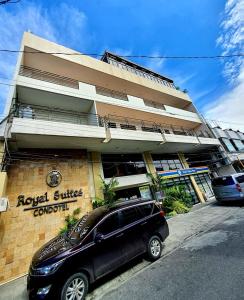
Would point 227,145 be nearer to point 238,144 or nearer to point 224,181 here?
point 238,144

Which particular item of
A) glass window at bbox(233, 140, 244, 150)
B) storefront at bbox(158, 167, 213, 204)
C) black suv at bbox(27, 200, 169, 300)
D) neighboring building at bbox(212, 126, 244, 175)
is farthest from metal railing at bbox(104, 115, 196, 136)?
glass window at bbox(233, 140, 244, 150)

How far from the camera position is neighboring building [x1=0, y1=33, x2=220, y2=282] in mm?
6938

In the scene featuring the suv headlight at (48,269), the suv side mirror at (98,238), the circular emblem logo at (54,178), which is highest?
the circular emblem logo at (54,178)

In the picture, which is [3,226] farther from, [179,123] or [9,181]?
[179,123]

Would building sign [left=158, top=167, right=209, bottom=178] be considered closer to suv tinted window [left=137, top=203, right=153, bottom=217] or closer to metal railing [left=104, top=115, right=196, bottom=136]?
metal railing [left=104, top=115, right=196, bottom=136]

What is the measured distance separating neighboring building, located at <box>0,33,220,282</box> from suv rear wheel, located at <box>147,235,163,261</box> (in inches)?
187

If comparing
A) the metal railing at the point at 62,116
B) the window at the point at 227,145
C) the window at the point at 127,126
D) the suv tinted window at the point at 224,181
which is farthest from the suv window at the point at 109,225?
the window at the point at 227,145

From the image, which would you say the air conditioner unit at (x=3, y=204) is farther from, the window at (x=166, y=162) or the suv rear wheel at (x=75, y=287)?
the window at (x=166, y=162)

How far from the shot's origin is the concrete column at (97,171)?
942cm

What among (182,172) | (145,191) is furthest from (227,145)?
(145,191)

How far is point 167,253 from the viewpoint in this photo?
5105 mm

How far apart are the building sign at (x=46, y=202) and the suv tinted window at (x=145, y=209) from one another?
15.2 feet

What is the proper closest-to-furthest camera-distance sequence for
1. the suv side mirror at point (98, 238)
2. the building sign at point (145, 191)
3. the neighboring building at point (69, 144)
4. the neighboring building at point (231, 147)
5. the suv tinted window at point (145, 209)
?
the suv side mirror at point (98, 238)
the suv tinted window at point (145, 209)
the neighboring building at point (69, 144)
the building sign at point (145, 191)
the neighboring building at point (231, 147)

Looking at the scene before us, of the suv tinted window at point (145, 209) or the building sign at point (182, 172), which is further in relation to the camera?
the building sign at point (182, 172)
